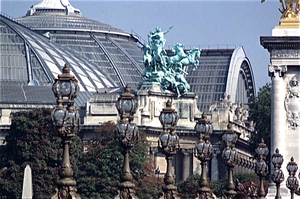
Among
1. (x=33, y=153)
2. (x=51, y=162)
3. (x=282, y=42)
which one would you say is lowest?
(x=282, y=42)

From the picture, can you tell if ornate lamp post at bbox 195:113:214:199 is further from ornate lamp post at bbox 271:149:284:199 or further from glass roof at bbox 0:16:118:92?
glass roof at bbox 0:16:118:92

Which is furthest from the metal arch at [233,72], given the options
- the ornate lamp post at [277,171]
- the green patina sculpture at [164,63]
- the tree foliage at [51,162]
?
the ornate lamp post at [277,171]

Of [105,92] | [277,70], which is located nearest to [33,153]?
[277,70]

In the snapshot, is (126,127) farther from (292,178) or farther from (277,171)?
(292,178)

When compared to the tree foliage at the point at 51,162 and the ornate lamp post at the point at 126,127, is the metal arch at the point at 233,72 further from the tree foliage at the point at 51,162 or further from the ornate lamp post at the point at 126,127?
the ornate lamp post at the point at 126,127

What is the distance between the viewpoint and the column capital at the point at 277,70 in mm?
70500

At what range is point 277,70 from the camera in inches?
2778

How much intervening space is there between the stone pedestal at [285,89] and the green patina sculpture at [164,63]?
81769 millimetres

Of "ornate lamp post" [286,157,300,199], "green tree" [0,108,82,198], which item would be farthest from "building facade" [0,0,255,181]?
"ornate lamp post" [286,157,300,199]

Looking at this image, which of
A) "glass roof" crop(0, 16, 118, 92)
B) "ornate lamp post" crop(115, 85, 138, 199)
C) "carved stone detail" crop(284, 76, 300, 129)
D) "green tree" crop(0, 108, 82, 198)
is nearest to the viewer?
"ornate lamp post" crop(115, 85, 138, 199)

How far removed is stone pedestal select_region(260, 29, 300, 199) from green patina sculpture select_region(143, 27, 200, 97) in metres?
81.8

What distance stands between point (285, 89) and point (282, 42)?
6.98ft

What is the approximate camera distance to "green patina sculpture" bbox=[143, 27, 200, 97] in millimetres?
153250

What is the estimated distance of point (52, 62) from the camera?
581ft
